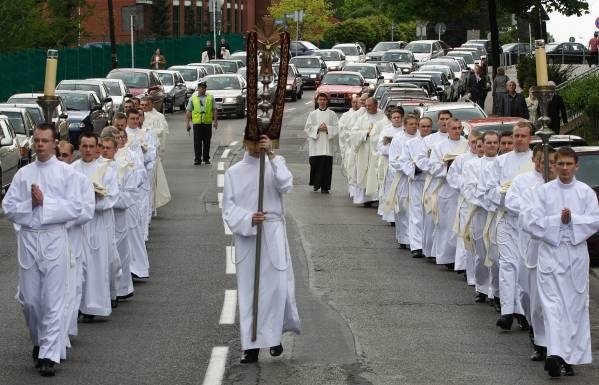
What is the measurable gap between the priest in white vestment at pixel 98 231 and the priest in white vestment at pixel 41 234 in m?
1.80

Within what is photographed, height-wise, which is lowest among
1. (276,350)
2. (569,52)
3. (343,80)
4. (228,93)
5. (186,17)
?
(569,52)

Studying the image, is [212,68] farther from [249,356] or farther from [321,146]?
[249,356]

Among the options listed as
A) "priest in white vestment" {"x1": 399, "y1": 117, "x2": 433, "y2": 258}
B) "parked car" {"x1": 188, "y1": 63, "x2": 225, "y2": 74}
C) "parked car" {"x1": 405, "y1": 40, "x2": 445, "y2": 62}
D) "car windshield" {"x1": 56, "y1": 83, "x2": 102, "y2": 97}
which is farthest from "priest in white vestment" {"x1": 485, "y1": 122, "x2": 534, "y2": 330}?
"parked car" {"x1": 405, "y1": 40, "x2": 445, "y2": 62}

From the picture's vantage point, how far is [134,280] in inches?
659

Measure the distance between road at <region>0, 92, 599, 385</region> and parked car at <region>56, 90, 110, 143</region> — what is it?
594 inches

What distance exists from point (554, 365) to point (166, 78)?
4078cm

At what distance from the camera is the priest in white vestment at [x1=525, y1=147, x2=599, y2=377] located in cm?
1168

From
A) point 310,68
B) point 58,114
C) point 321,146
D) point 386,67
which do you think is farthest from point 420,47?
point 321,146

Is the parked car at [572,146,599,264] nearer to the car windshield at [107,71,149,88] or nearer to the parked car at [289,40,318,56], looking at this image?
the car windshield at [107,71,149,88]

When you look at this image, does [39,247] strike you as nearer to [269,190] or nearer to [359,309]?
[269,190]

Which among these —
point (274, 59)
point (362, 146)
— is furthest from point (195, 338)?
point (362, 146)

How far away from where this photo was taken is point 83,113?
3741 centimetres

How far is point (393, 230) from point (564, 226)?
10237 mm

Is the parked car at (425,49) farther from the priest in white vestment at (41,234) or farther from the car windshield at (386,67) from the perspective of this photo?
A: the priest in white vestment at (41,234)
